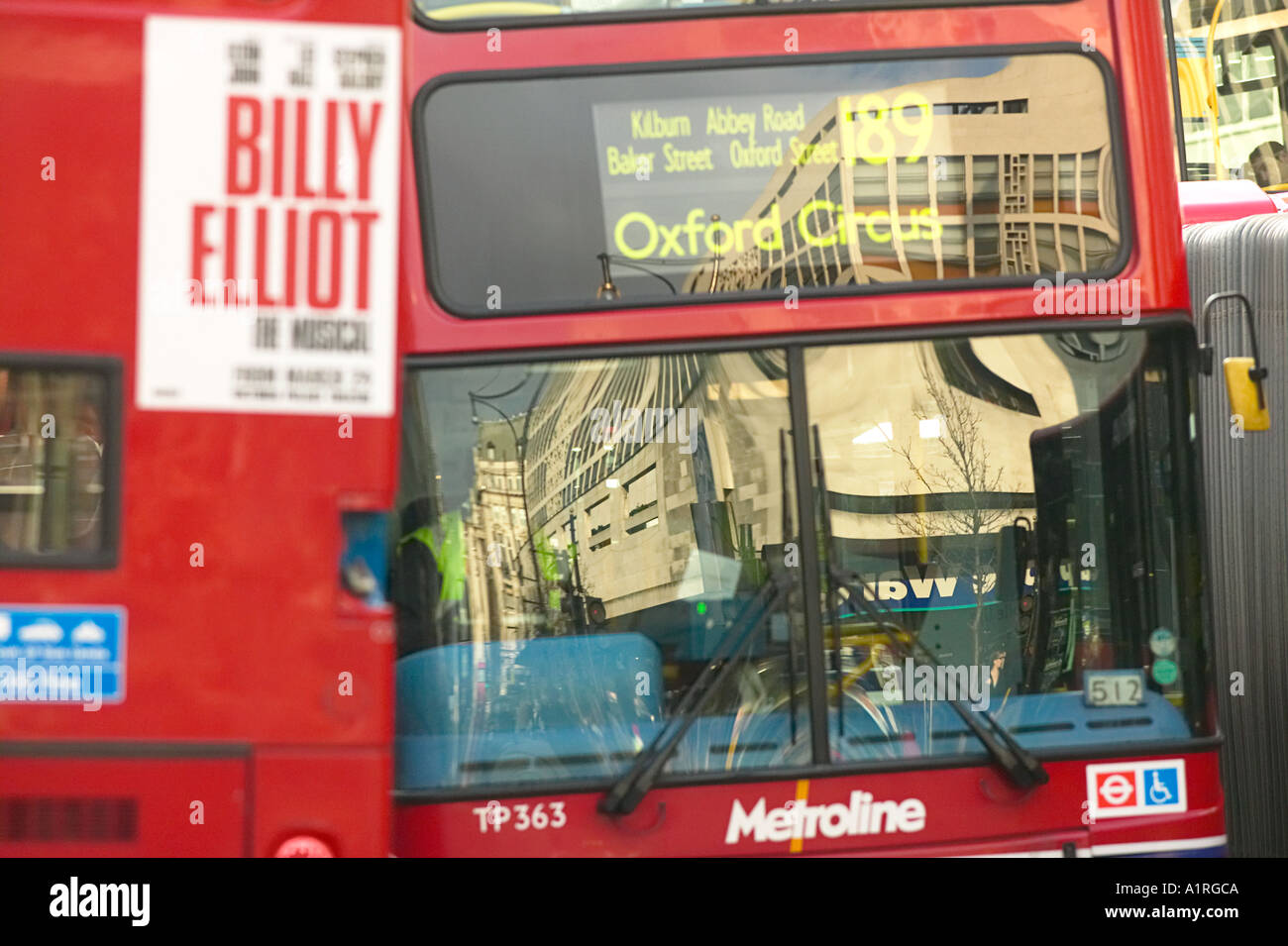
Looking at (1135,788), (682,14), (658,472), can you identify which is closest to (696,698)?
(658,472)

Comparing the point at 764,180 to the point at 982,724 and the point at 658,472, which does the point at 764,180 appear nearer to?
the point at 658,472

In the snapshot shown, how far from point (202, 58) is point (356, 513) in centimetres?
111

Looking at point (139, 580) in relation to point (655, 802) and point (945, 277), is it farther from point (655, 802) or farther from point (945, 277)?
point (945, 277)

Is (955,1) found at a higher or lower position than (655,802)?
higher

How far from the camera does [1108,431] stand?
360 centimetres

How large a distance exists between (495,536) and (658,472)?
48 centimetres

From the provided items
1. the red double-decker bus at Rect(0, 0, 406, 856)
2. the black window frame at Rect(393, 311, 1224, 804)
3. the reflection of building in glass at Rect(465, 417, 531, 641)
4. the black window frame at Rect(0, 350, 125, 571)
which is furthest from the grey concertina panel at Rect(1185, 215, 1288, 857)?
the black window frame at Rect(0, 350, 125, 571)

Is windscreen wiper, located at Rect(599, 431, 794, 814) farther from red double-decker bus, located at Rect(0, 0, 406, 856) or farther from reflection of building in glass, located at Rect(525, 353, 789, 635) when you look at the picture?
red double-decker bus, located at Rect(0, 0, 406, 856)

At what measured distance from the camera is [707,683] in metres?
3.44

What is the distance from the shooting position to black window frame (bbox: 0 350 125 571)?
3016 millimetres

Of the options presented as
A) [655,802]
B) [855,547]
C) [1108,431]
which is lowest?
[655,802]

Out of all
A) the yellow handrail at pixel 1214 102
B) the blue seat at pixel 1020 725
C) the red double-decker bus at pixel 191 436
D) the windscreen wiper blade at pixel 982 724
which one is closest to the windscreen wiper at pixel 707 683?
the windscreen wiper blade at pixel 982 724

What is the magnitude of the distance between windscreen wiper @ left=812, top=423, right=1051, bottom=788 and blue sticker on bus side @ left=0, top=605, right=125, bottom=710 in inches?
69.0
